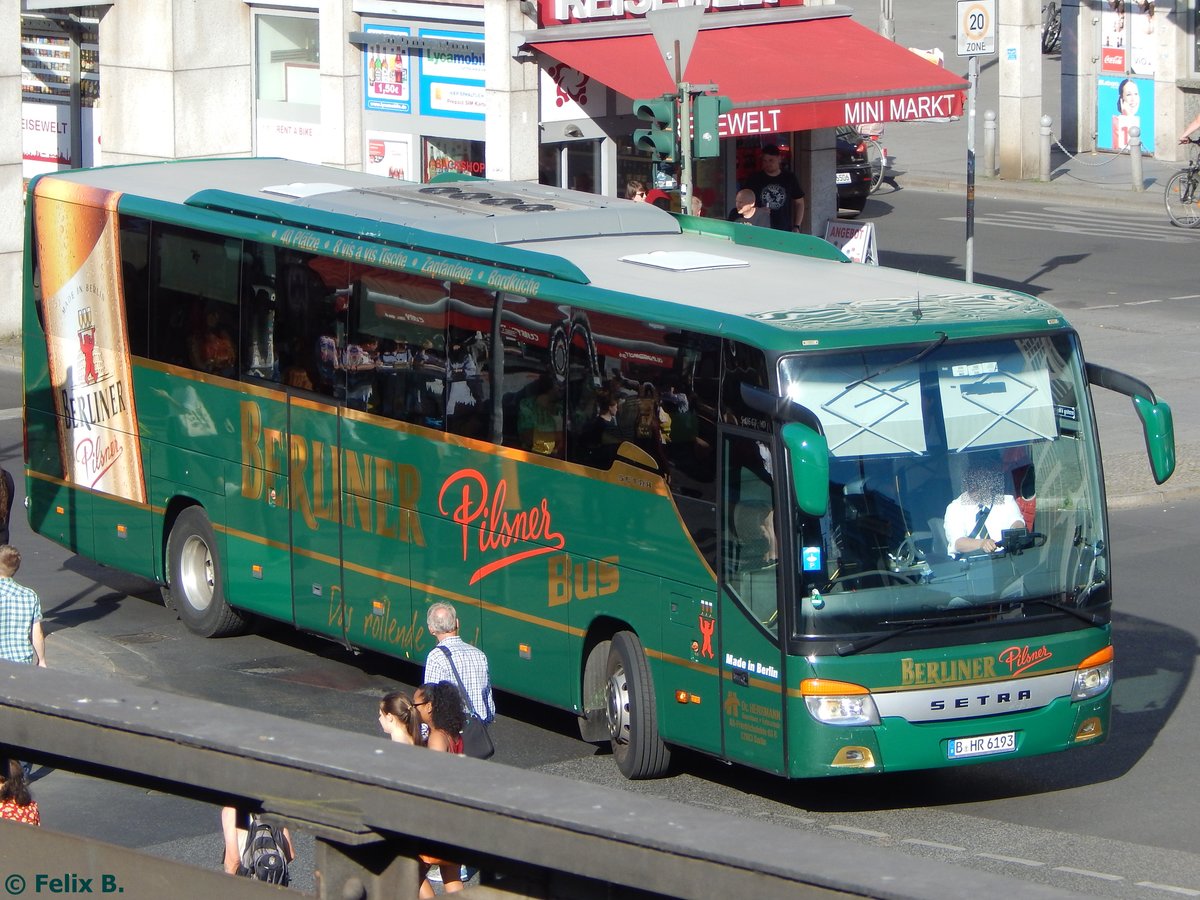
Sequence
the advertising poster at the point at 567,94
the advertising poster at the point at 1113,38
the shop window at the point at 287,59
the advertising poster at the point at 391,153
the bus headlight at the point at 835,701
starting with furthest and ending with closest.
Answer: the advertising poster at the point at 1113,38, the shop window at the point at 287,59, the advertising poster at the point at 391,153, the advertising poster at the point at 567,94, the bus headlight at the point at 835,701

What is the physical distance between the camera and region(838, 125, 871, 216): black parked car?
36438mm

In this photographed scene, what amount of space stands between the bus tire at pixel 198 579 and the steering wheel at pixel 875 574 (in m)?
5.87

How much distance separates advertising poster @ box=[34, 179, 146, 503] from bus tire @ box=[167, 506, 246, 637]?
1.85 feet

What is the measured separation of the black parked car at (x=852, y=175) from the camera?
36.4 m

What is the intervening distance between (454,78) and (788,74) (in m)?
4.16

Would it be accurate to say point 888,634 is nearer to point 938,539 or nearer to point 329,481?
point 938,539

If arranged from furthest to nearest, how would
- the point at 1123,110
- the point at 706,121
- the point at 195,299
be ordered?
the point at 1123,110 → the point at 706,121 → the point at 195,299

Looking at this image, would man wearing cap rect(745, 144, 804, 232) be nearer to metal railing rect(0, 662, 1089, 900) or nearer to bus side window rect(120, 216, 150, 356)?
bus side window rect(120, 216, 150, 356)

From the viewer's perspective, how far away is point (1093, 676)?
1039cm

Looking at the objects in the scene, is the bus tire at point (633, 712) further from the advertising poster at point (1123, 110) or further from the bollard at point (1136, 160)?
Result: the advertising poster at point (1123, 110)

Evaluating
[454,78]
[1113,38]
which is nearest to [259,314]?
[454,78]

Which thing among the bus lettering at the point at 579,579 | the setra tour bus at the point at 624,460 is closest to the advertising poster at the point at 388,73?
the setra tour bus at the point at 624,460

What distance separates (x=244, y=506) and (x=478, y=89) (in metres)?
11.2

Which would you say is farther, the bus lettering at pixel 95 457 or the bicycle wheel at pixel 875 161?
the bicycle wheel at pixel 875 161
